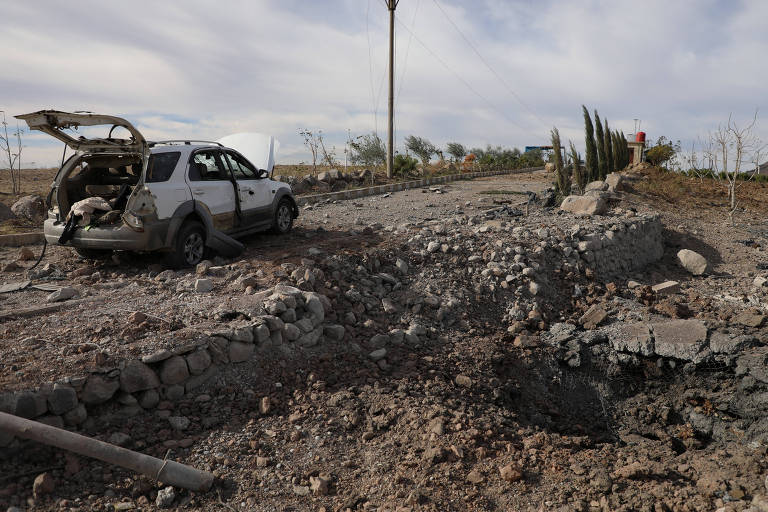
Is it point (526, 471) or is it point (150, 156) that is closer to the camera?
point (526, 471)

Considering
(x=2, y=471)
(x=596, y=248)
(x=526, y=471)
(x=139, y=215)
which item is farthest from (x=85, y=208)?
(x=596, y=248)

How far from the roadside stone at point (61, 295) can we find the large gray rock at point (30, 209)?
610cm

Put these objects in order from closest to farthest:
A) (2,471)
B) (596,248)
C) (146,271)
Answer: (2,471), (146,271), (596,248)

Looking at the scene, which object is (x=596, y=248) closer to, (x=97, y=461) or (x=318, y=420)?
(x=318, y=420)

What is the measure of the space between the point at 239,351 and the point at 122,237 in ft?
8.67

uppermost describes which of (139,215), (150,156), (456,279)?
(150,156)

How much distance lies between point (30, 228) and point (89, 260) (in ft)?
11.8

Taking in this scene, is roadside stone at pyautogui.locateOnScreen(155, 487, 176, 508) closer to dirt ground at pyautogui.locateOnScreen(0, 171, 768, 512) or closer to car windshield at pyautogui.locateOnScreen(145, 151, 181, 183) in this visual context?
dirt ground at pyautogui.locateOnScreen(0, 171, 768, 512)

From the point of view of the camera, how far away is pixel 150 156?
611 cm

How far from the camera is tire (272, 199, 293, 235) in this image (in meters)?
8.34

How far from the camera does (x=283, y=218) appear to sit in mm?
8508

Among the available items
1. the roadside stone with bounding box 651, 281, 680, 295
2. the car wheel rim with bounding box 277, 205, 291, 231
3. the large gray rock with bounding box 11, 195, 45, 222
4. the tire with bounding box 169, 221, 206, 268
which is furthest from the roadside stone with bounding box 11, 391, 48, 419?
the large gray rock with bounding box 11, 195, 45, 222

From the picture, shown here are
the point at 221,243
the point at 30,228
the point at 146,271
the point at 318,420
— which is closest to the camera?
the point at 318,420

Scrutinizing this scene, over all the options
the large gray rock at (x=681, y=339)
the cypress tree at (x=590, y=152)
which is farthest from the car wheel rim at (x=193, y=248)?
the cypress tree at (x=590, y=152)
